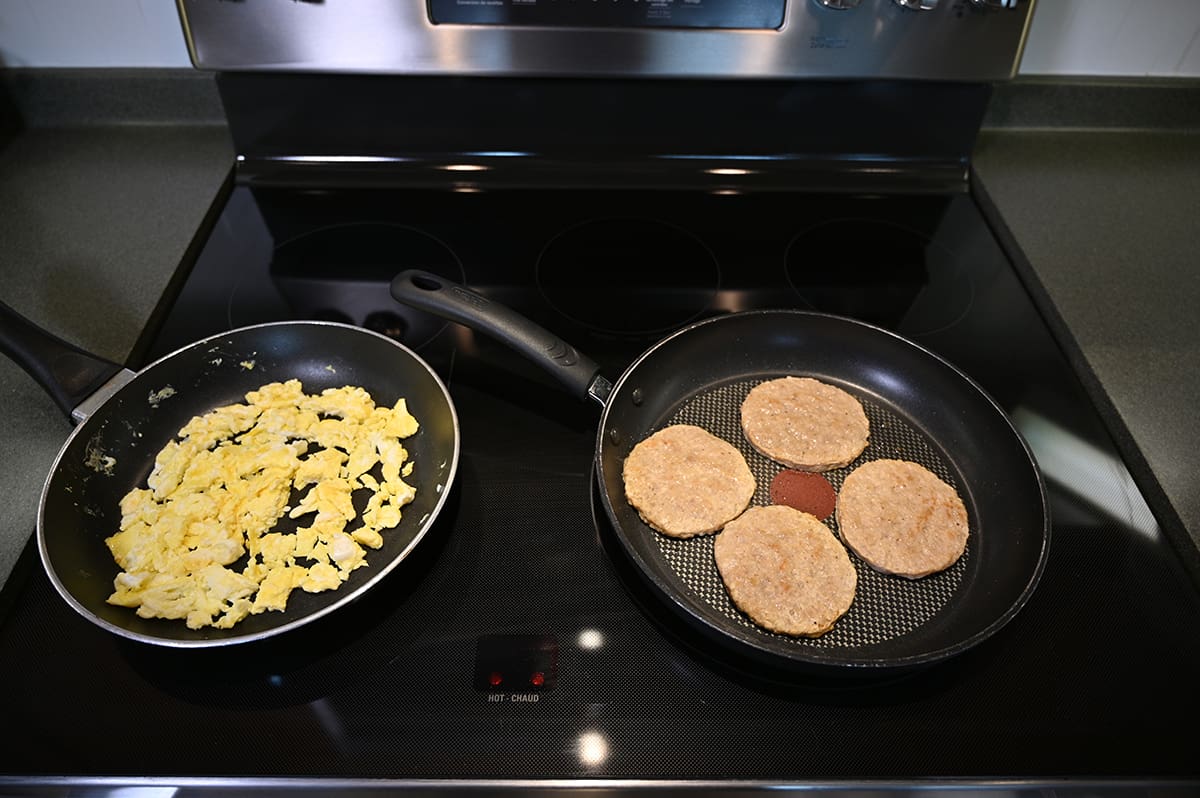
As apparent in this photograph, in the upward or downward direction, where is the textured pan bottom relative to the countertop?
downward

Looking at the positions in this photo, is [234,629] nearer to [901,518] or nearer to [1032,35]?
[901,518]

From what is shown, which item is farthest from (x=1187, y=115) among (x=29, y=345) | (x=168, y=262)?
(x=29, y=345)

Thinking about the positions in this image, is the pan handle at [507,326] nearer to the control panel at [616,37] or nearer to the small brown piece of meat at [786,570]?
the small brown piece of meat at [786,570]

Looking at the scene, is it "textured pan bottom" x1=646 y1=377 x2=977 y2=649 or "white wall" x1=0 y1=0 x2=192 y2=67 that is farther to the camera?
"white wall" x1=0 y1=0 x2=192 y2=67

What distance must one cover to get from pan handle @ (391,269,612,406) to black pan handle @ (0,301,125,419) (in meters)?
0.42

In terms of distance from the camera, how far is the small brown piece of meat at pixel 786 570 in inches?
35.8

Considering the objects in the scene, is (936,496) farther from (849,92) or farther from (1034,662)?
(849,92)

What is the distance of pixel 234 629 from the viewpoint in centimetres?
88

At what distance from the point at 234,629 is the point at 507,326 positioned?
495 mm

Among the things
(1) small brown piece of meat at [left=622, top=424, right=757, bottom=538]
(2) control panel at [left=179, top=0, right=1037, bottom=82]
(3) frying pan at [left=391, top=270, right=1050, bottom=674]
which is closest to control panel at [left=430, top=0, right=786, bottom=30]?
(2) control panel at [left=179, top=0, right=1037, bottom=82]

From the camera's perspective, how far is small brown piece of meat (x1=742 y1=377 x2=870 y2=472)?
42.8 inches

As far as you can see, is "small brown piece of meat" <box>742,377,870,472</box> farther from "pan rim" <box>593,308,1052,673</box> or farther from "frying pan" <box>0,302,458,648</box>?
"frying pan" <box>0,302,458,648</box>

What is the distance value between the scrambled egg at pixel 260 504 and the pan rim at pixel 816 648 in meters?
0.29

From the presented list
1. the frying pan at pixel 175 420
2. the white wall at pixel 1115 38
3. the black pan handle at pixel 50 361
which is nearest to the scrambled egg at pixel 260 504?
the frying pan at pixel 175 420
